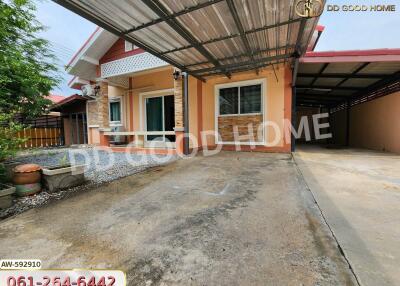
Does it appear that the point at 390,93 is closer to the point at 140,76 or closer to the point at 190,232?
the point at 190,232

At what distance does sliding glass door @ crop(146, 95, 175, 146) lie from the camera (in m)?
8.18

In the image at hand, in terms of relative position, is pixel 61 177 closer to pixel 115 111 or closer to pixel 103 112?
pixel 103 112

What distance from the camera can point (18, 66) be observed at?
407 centimetres

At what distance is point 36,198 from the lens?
2.93m

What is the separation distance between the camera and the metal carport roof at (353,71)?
4879 millimetres

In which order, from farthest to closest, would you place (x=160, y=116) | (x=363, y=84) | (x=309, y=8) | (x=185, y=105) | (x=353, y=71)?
(x=160, y=116)
(x=363, y=84)
(x=353, y=71)
(x=185, y=105)
(x=309, y=8)

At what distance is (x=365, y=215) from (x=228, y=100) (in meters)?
5.66

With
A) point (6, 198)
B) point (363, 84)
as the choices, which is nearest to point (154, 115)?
point (6, 198)

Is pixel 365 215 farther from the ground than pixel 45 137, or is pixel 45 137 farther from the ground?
pixel 45 137

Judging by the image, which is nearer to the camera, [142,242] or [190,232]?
[142,242]

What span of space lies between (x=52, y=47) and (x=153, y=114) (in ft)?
16.7

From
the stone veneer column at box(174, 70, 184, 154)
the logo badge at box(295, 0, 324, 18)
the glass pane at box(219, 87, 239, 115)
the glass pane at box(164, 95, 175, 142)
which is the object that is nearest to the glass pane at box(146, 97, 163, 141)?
the glass pane at box(164, 95, 175, 142)

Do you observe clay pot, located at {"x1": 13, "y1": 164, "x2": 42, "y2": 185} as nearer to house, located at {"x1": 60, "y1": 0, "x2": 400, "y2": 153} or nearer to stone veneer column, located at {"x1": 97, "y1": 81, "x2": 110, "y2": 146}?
house, located at {"x1": 60, "y1": 0, "x2": 400, "y2": 153}

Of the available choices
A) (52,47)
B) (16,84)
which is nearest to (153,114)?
(16,84)
